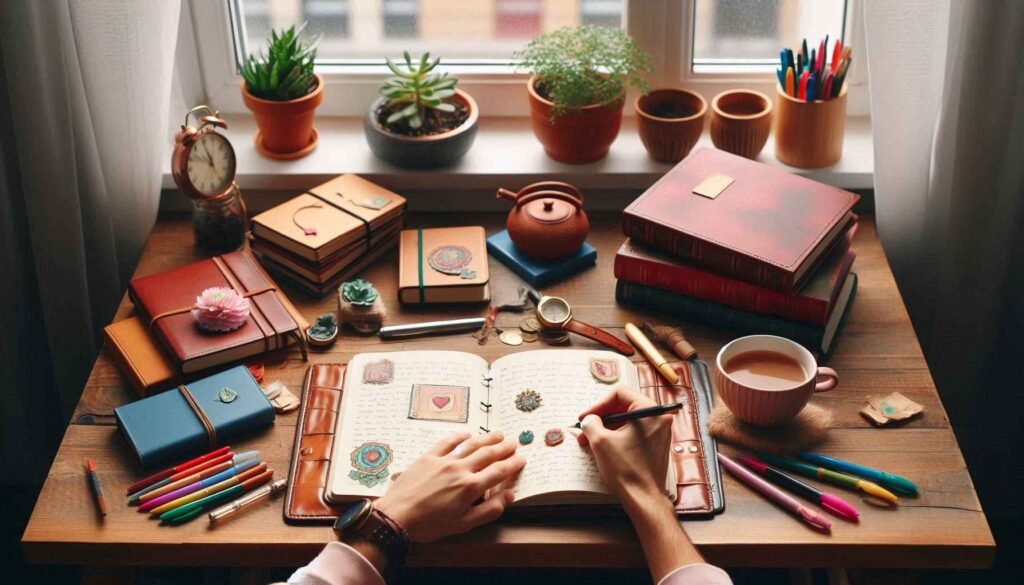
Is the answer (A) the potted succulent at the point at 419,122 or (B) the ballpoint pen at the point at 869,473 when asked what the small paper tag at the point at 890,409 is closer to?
(B) the ballpoint pen at the point at 869,473

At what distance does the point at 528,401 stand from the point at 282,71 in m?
0.74

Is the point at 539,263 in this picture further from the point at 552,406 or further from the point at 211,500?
the point at 211,500

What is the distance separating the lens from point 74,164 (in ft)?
5.22

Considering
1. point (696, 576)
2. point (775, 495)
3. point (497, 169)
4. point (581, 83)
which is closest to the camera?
point (696, 576)

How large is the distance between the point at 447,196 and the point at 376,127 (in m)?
0.17

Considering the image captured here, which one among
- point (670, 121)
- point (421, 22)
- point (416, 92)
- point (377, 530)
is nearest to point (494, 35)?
point (421, 22)

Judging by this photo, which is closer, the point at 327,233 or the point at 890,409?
the point at 890,409

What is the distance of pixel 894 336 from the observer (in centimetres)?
145

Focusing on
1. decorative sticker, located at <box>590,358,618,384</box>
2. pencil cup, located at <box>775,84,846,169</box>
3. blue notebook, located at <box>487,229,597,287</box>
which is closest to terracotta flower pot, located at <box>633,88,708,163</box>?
pencil cup, located at <box>775,84,846,169</box>

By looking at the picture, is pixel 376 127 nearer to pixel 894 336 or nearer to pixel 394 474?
pixel 394 474

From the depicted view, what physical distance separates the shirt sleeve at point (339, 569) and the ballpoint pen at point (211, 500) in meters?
0.14

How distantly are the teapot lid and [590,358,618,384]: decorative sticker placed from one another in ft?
0.88

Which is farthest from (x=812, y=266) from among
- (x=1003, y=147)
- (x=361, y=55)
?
(x=361, y=55)

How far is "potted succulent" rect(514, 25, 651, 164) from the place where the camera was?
65.8 inches
